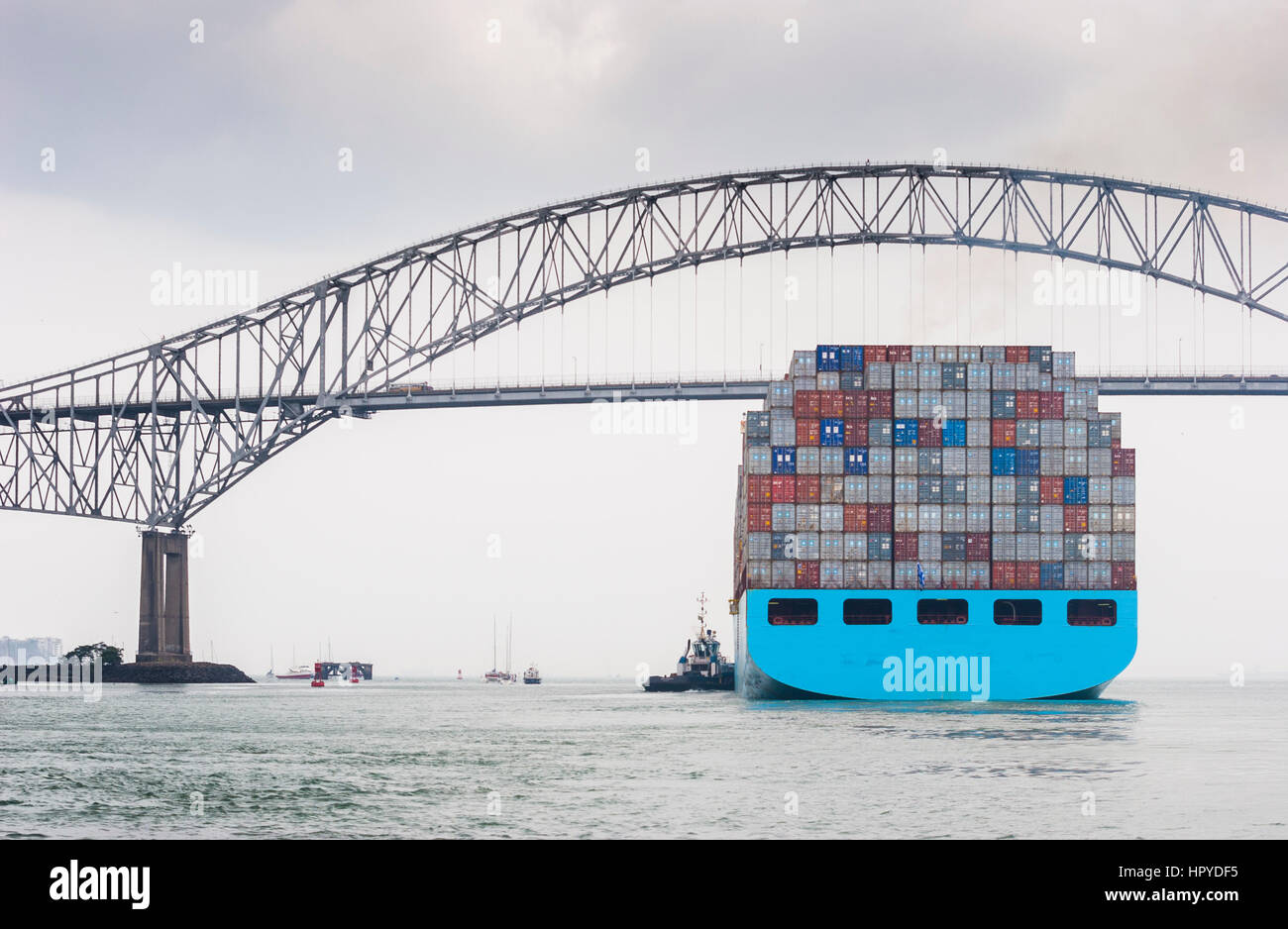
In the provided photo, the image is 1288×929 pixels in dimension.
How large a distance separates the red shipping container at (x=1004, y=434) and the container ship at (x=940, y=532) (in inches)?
2.9

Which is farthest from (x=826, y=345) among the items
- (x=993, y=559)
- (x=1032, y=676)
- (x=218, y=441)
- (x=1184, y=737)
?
(x=218, y=441)

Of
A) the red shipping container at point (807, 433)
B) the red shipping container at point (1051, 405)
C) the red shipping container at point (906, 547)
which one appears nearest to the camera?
the red shipping container at point (906, 547)

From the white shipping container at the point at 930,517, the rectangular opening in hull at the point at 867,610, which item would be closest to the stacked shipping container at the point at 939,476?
the white shipping container at the point at 930,517

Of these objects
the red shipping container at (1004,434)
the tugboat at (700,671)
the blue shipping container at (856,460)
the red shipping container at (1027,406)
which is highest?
the red shipping container at (1027,406)

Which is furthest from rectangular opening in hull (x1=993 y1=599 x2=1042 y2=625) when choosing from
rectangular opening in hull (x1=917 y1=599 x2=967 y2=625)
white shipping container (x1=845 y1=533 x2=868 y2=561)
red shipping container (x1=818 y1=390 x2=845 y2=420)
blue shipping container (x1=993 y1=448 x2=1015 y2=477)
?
red shipping container (x1=818 y1=390 x2=845 y2=420)

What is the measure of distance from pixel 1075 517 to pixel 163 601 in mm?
72326

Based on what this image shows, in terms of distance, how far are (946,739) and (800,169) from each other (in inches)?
2198

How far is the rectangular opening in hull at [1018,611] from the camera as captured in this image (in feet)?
272

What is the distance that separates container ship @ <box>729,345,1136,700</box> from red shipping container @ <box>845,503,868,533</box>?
2.8 inches

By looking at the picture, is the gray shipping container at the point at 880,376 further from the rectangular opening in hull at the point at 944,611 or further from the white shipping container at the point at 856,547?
the rectangular opening in hull at the point at 944,611

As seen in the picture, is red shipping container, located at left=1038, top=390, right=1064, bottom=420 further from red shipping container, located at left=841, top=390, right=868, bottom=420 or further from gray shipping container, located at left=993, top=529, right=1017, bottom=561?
red shipping container, located at left=841, top=390, right=868, bottom=420

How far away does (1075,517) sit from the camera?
84312 millimetres

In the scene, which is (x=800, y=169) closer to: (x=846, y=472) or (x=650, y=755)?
(x=846, y=472)

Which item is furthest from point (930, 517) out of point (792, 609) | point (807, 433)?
point (792, 609)
